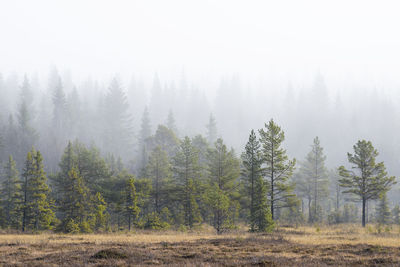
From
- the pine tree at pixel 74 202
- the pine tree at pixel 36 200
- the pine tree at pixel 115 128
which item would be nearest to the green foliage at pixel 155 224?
the pine tree at pixel 74 202

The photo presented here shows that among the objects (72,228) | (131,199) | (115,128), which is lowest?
(72,228)

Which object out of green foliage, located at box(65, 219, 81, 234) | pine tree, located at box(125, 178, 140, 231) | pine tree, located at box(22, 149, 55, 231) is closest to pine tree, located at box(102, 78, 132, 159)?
pine tree, located at box(22, 149, 55, 231)

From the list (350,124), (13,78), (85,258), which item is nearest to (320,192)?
(85,258)

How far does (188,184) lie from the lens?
32688 mm

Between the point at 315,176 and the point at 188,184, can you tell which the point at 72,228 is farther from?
the point at 315,176

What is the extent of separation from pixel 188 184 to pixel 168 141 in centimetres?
2639

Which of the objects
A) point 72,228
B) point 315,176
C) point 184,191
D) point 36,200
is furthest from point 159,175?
point 315,176

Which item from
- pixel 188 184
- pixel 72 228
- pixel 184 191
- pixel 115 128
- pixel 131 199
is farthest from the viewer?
pixel 115 128

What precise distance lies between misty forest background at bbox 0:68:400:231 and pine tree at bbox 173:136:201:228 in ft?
0.80

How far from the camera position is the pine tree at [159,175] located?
1395 inches

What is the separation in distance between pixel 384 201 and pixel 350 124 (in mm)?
68584

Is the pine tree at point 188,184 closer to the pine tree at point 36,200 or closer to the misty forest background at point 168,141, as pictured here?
the misty forest background at point 168,141

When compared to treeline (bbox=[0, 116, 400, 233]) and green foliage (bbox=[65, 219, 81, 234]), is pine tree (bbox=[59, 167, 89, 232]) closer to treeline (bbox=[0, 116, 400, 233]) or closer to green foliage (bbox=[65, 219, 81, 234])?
treeline (bbox=[0, 116, 400, 233])

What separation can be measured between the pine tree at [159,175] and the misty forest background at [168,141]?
0.15 meters
